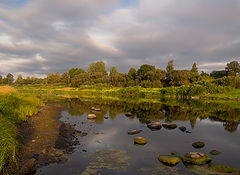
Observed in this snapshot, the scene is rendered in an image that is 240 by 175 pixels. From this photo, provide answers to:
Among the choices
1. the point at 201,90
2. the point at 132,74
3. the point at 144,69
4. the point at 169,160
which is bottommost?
the point at 169,160

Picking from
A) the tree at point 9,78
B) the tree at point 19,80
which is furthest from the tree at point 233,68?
the tree at point 9,78

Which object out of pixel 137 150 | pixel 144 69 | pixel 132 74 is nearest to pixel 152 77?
pixel 144 69

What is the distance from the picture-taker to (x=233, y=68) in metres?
103

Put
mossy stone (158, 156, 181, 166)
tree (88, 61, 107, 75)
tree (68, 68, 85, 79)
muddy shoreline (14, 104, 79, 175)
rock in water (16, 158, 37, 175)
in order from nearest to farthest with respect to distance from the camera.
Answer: rock in water (16, 158, 37, 175) → muddy shoreline (14, 104, 79, 175) → mossy stone (158, 156, 181, 166) → tree (68, 68, 85, 79) → tree (88, 61, 107, 75)

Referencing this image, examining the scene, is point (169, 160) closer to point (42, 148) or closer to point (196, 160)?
point (196, 160)

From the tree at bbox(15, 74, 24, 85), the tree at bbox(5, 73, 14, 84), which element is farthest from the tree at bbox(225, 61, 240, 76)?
the tree at bbox(5, 73, 14, 84)

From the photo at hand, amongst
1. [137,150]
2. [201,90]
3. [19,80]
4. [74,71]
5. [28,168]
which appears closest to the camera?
[28,168]

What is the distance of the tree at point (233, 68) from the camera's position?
9997 centimetres

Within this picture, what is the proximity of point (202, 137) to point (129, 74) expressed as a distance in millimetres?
115683

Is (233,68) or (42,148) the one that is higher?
(233,68)

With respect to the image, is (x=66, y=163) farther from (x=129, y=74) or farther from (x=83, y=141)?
(x=129, y=74)

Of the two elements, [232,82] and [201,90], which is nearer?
[232,82]

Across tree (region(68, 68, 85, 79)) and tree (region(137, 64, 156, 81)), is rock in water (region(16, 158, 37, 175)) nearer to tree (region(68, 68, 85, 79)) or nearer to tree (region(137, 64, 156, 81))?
tree (region(137, 64, 156, 81))

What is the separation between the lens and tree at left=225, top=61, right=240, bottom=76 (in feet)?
328
